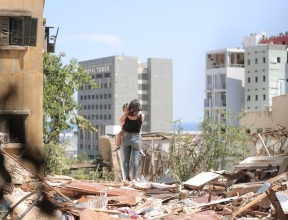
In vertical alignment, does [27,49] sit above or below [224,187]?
above

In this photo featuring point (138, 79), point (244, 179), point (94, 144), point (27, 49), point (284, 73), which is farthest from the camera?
point (138, 79)

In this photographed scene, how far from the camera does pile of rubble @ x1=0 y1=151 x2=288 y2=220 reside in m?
8.09

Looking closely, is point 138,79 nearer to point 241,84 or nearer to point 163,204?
point 241,84

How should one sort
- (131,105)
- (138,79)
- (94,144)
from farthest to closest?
(138,79)
(94,144)
(131,105)

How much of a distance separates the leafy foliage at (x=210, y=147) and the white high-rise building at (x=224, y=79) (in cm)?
6194

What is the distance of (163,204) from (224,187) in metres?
1.63

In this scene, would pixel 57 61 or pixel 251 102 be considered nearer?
pixel 57 61

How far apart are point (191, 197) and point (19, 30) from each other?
3.91 metres

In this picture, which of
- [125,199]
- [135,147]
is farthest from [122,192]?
[135,147]

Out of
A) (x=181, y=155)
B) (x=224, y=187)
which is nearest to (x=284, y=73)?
(x=181, y=155)

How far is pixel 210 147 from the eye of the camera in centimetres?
1584

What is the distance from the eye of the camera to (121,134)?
1210 centimetres

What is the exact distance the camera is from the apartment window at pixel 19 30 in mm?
10189

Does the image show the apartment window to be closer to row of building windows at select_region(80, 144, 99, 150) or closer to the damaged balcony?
the damaged balcony
